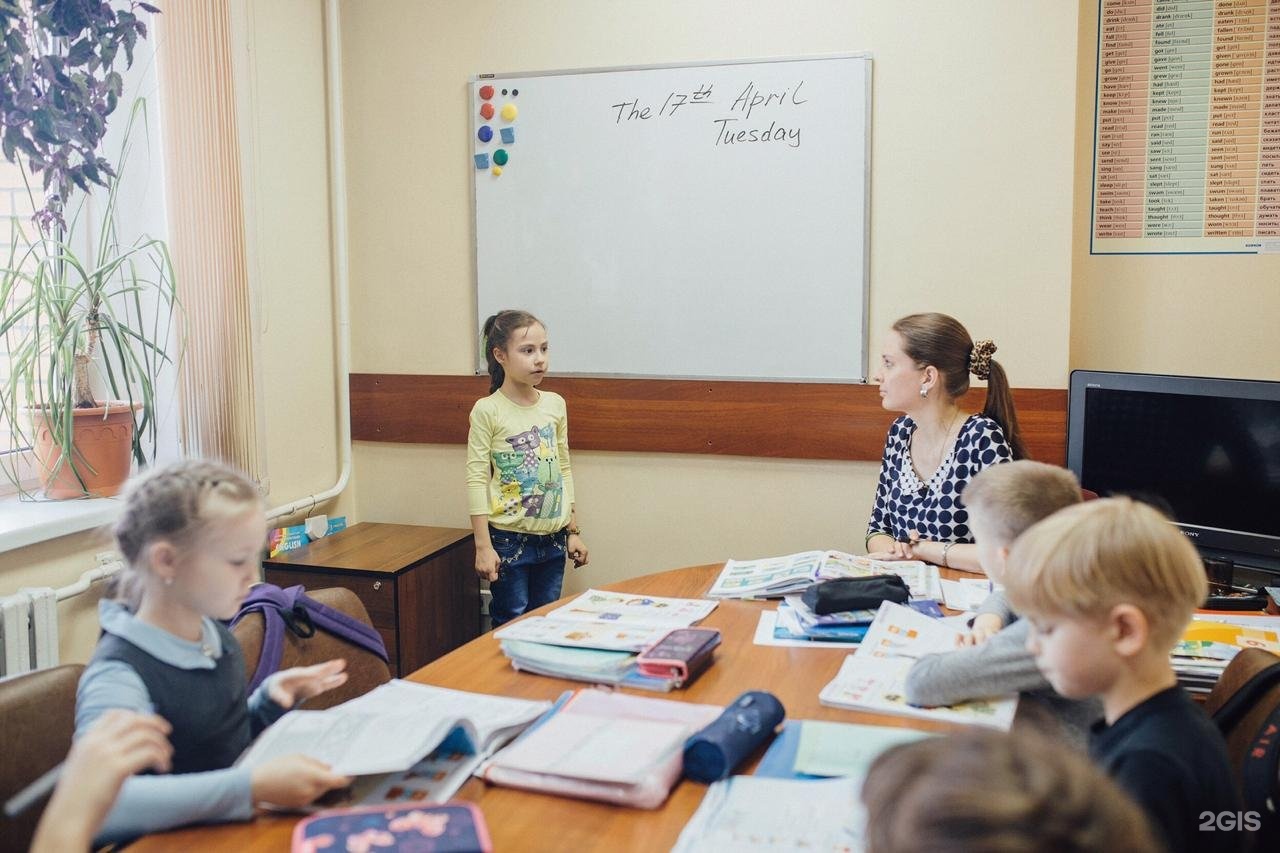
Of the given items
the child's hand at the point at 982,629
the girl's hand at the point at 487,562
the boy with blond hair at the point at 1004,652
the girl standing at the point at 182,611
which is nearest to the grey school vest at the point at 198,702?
the girl standing at the point at 182,611

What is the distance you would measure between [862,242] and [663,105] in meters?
0.74

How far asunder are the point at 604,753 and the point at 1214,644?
3.56 feet

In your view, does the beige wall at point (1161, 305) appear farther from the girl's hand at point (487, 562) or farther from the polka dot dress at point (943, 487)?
the girl's hand at point (487, 562)

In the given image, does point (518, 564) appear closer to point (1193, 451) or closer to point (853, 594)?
point (853, 594)

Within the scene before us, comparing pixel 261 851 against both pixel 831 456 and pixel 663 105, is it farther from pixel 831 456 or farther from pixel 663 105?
pixel 663 105

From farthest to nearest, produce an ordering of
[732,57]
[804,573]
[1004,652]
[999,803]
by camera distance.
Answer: [732,57]
[804,573]
[1004,652]
[999,803]

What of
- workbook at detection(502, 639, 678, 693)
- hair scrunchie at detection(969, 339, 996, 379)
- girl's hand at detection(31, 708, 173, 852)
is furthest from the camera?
hair scrunchie at detection(969, 339, 996, 379)

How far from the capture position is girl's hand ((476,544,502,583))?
2.96 m

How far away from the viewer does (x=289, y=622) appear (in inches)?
68.6

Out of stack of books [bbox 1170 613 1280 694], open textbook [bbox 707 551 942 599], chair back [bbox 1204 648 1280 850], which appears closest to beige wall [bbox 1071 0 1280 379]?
open textbook [bbox 707 551 942 599]

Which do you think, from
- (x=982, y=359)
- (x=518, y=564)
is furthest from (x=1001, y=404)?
(x=518, y=564)

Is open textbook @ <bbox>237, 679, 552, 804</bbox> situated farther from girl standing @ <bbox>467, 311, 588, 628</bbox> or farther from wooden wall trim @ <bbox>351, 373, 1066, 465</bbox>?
wooden wall trim @ <bbox>351, 373, 1066, 465</bbox>

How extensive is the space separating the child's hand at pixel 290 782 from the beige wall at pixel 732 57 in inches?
89.3

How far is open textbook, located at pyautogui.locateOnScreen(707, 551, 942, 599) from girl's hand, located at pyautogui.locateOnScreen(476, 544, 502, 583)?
85 centimetres
